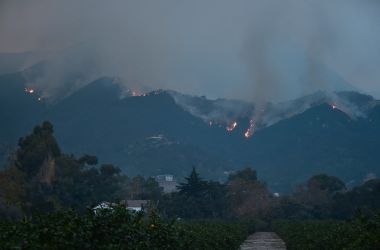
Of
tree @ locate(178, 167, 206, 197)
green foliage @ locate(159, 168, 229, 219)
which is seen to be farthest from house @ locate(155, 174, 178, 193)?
tree @ locate(178, 167, 206, 197)

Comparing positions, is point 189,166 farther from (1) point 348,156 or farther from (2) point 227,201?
(2) point 227,201

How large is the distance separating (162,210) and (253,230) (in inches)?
468

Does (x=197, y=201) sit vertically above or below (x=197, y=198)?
below

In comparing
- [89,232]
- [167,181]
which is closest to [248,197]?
[167,181]

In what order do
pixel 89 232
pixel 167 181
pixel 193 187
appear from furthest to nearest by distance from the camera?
pixel 167 181
pixel 193 187
pixel 89 232

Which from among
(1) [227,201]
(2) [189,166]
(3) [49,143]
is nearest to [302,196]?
(1) [227,201]

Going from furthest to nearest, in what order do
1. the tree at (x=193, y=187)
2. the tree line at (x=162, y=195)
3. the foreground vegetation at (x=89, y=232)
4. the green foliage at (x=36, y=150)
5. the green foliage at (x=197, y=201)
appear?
the tree at (x=193, y=187) → the green foliage at (x=197, y=201) → the green foliage at (x=36, y=150) → the tree line at (x=162, y=195) → the foreground vegetation at (x=89, y=232)

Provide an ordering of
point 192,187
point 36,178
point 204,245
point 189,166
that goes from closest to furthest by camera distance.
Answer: point 204,245 → point 36,178 → point 192,187 → point 189,166

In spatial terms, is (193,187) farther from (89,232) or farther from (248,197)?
(89,232)

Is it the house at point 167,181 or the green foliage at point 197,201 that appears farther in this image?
the house at point 167,181

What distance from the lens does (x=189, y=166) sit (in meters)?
180

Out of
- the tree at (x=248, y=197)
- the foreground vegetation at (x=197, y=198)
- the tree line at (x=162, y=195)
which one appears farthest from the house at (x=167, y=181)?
the tree at (x=248, y=197)

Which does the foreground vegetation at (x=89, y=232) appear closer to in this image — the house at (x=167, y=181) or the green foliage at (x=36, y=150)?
the green foliage at (x=36, y=150)

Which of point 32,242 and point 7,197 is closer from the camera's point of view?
point 32,242
